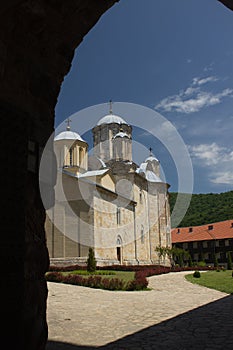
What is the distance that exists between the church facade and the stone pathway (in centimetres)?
1407

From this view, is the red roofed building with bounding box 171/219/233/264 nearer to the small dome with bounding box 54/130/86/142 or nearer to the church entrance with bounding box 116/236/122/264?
the church entrance with bounding box 116/236/122/264

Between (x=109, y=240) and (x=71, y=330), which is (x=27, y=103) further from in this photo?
(x=109, y=240)

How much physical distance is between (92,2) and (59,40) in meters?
0.52

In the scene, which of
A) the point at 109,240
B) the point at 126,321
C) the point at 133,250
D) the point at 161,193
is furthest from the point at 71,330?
the point at 161,193

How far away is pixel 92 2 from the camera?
351 centimetres

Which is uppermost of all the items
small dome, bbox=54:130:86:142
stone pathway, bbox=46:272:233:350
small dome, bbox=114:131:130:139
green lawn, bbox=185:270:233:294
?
small dome, bbox=114:131:130:139

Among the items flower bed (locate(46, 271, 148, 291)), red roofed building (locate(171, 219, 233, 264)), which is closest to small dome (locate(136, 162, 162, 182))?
red roofed building (locate(171, 219, 233, 264))

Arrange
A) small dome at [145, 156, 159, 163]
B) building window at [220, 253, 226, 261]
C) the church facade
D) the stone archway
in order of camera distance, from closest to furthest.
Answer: the stone archway → the church facade → small dome at [145, 156, 159, 163] → building window at [220, 253, 226, 261]

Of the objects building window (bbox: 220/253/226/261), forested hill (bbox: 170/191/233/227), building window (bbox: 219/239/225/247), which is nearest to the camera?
building window (bbox: 220/253/226/261)

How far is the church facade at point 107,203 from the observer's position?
22.8m

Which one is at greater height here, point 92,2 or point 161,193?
point 161,193

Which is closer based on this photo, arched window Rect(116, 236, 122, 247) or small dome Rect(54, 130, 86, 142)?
arched window Rect(116, 236, 122, 247)

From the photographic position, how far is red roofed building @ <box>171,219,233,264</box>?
4350cm

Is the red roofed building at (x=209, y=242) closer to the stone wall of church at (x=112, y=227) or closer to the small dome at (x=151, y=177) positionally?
the small dome at (x=151, y=177)
